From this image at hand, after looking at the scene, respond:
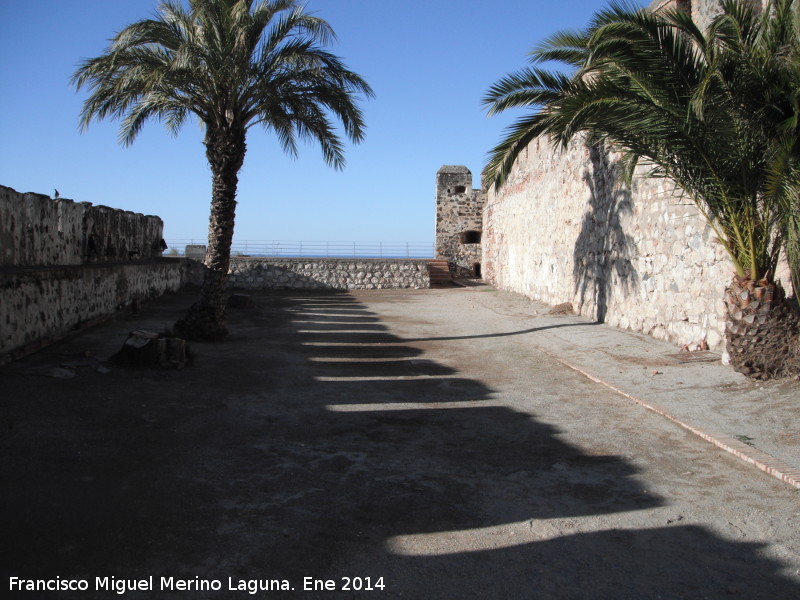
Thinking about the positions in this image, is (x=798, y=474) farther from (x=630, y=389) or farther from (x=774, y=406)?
(x=630, y=389)

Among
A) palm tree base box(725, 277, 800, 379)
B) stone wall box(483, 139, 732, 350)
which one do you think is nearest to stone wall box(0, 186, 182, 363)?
palm tree base box(725, 277, 800, 379)

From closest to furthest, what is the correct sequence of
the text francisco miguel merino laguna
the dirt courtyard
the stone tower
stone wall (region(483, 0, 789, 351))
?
the text francisco miguel merino laguna → the dirt courtyard → stone wall (region(483, 0, 789, 351)) → the stone tower

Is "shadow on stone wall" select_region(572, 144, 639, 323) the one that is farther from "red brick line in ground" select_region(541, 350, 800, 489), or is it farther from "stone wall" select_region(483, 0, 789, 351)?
"red brick line in ground" select_region(541, 350, 800, 489)

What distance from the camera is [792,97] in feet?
A: 20.1

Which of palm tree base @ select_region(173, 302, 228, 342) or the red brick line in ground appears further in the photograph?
palm tree base @ select_region(173, 302, 228, 342)

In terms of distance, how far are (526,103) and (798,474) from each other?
21.7 ft

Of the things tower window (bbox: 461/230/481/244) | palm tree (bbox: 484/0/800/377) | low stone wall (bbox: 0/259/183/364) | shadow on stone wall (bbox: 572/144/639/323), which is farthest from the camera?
tower window (bbox: 461/230/481/244)

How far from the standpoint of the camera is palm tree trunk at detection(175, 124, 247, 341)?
10.6 metres

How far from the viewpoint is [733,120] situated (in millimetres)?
6688

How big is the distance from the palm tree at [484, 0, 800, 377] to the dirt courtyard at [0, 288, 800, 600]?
170 cm

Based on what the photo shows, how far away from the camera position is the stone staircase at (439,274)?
83.7 ft

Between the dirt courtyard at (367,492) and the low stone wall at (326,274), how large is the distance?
586 inches

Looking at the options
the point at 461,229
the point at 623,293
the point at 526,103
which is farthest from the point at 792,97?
the point at 461,229

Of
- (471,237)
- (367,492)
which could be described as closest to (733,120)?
(367,492)
